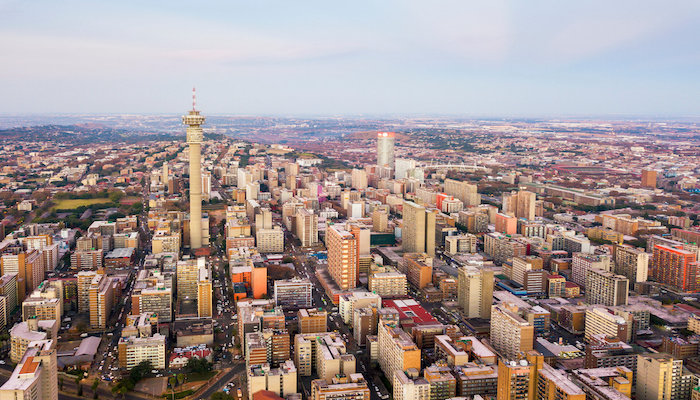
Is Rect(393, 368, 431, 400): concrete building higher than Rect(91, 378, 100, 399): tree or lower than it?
higher

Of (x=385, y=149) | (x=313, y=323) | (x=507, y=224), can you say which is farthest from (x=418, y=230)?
(x=385, y=149)

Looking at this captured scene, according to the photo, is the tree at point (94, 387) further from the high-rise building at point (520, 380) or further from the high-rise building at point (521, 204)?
the high-rise building at point (521, 204)

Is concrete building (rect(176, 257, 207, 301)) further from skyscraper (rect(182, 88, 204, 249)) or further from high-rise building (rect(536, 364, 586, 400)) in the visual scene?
high-rise building (rect(536, 364, 586, 400))

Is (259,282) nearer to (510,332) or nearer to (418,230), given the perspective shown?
(418,230)

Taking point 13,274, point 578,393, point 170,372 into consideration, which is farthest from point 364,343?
point 13,274

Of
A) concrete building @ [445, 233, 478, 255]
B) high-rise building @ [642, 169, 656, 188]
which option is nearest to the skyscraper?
concrete building @ [445, 233, 478, 255]

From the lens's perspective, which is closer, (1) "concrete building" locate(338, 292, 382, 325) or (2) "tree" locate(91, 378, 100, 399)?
(2) "tree" locate(91, 378, 100, 399)
